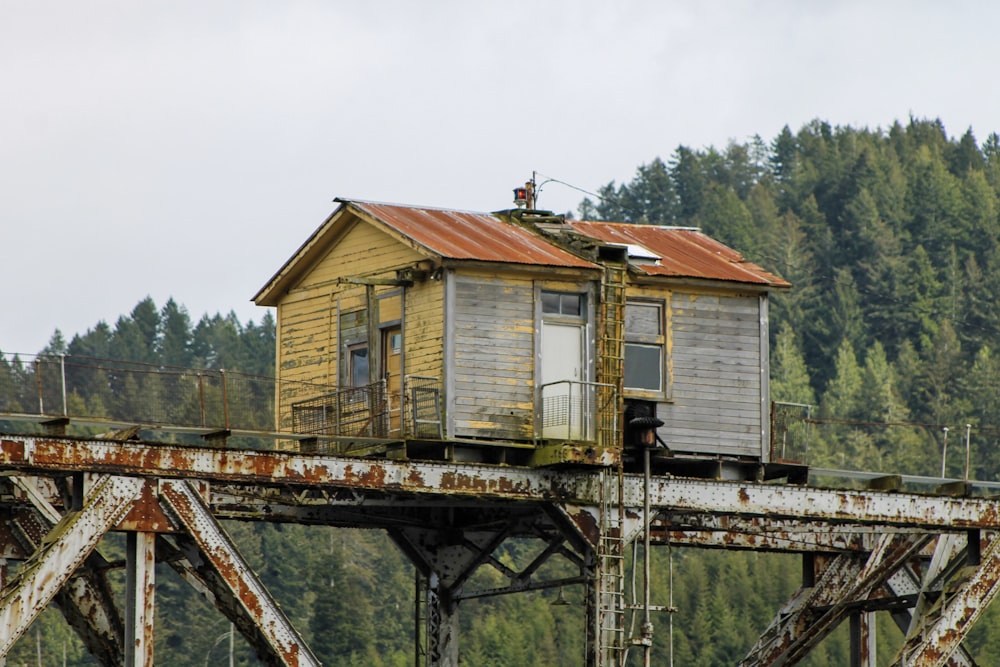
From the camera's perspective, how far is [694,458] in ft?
117

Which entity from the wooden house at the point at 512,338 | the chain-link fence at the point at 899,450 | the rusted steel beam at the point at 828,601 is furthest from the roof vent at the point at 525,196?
the chain-link fence at the point at 899,450

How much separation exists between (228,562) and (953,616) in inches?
542

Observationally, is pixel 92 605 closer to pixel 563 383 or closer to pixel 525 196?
pixel 563 383

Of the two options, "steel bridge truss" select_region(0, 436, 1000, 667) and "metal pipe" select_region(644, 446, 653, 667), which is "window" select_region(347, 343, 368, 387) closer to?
"steel bridge truss" select_region(0, 436, 1000, 667)

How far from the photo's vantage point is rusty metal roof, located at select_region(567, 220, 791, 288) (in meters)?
36.2

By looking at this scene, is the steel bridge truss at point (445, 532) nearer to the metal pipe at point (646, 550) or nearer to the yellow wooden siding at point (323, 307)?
the metal pipe at point (646, 550)

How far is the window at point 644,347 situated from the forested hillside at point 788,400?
55.4 meters

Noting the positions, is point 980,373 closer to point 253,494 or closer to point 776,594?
point 776,594

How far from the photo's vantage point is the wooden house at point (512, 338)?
3372 cm

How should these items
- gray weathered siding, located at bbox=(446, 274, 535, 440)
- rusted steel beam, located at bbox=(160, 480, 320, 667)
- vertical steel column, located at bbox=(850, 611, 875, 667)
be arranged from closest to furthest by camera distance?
rusted steel beam, located at bbox=(160, 480, 320, 667) → gray weathered siding, located at bbox=(446, 274, 535, 440) → vertical steel column, located at bbox=(850, 611, 875, 667)

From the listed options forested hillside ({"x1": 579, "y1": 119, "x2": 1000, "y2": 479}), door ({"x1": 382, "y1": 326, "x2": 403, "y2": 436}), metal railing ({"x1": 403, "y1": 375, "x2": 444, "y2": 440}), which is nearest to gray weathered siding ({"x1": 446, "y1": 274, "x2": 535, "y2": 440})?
metal railing ({"x1": 403, "y1": 375, "x2": 444, "y2": 440})

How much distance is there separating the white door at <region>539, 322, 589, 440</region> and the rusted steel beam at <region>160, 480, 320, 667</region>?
6.39 metres

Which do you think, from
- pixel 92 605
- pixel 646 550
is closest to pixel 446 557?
pixel 646 550

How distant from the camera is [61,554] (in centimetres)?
2834
